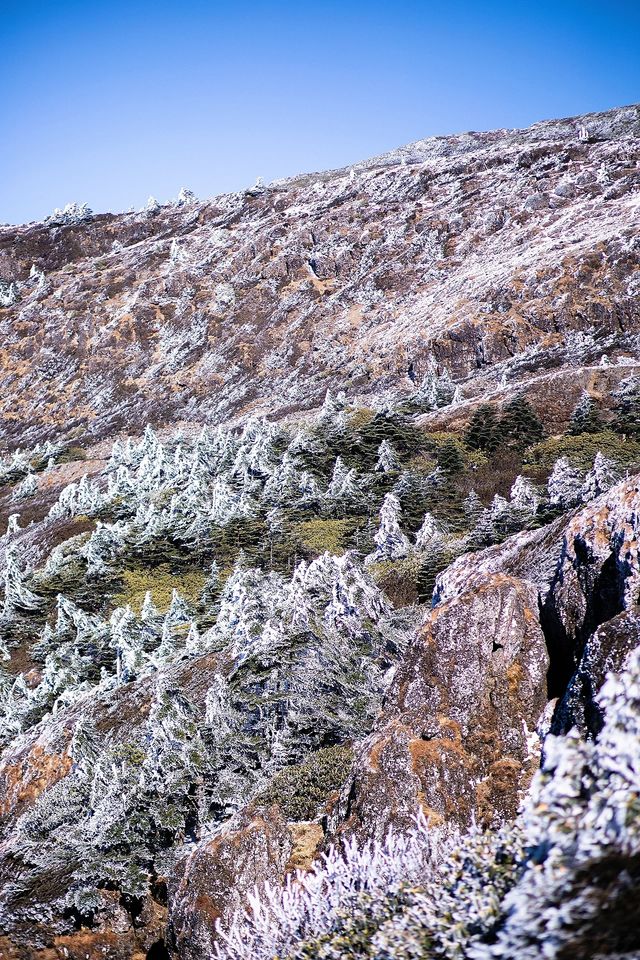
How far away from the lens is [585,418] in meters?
36.4

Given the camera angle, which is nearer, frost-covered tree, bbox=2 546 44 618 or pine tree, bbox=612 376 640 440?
frost-covered tree, bbox=2 546 44 618

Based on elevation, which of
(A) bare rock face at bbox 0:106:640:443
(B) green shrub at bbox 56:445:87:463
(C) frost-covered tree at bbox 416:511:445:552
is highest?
(A) bare rock face at bbox 0:106:640:443

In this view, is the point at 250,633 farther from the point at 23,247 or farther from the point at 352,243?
the point at 23,247

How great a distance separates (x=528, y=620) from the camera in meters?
10.5

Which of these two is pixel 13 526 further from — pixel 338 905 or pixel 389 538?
pixel 338 905

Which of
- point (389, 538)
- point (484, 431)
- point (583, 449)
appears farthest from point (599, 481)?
point (484, 431)

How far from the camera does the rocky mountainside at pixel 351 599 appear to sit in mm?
6805

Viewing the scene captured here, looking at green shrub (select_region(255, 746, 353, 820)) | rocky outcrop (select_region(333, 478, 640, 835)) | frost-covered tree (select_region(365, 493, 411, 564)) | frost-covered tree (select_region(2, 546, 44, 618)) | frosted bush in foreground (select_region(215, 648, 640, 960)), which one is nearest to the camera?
frosted bush in foreground (select_region(215, 648, 640, 960))

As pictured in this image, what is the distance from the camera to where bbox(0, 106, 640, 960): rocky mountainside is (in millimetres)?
6805

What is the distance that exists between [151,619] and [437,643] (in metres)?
17.4

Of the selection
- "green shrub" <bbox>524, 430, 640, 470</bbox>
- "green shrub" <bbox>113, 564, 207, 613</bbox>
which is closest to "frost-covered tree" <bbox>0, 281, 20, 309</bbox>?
"green shrub" <bbox>113, 564, 207, 613</bbox>

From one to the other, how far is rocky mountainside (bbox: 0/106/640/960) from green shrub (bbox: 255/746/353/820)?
0.06 metres

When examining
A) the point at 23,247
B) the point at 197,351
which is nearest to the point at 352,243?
the point at 197,351

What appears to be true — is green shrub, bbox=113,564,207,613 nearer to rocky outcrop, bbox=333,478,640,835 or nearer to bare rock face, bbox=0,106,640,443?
rocky outcrop, bbox=333,478,640,835
